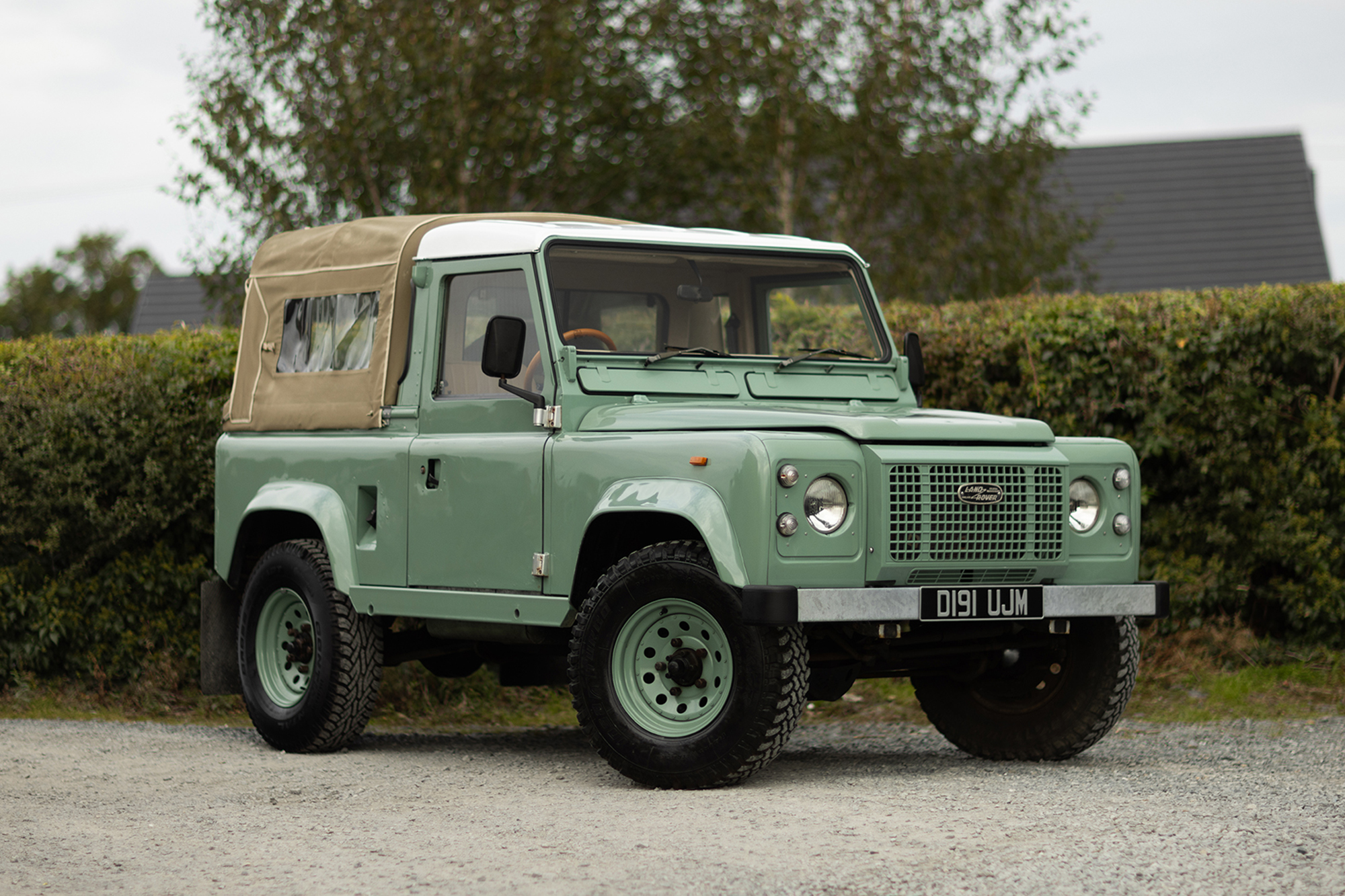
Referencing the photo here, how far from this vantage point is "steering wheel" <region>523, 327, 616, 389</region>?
750cm

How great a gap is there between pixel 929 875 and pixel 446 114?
1418 cm

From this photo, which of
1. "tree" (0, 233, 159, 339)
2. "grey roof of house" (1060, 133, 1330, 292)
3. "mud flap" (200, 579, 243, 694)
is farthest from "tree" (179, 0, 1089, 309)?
"tree" (0, 233, 159, 339)

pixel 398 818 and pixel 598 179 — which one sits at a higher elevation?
pixel 598 179

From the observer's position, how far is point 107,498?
10188mm

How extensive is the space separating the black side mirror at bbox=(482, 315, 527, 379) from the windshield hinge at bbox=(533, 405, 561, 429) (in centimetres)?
22

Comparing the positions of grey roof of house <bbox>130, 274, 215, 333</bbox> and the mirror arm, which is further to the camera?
grey roof of house <bbox>130, 274, 215, 333</bbox>

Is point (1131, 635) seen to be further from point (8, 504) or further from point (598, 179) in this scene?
point (598, 179)

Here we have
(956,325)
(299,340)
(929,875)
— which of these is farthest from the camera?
(956,325)

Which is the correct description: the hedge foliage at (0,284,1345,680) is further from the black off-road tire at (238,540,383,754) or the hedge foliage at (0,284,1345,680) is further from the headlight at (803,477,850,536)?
the headlight at (803,477,850,536)

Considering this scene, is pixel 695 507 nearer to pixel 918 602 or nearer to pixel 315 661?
pixel 918 602

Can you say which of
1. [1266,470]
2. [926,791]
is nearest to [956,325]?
[1266,470]

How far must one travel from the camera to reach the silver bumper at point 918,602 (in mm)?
6387

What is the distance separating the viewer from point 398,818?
6320 millimetres

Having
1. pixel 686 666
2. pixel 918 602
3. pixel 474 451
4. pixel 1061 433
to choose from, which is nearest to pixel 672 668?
pixel 686 666
